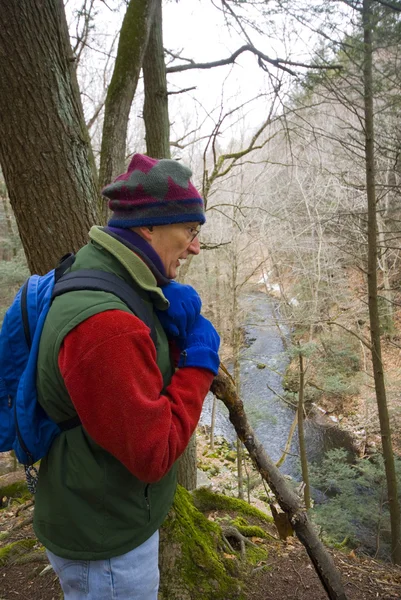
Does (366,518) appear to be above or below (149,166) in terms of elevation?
below

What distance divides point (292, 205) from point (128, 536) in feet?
52.5

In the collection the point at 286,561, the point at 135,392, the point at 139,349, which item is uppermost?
the point at 139,349

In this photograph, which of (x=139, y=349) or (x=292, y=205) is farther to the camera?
(x=292, y=205)

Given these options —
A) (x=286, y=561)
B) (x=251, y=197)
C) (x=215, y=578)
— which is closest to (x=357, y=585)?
(x=286, y=561)

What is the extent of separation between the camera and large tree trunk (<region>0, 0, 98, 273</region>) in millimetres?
1806

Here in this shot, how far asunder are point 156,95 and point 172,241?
3.82m

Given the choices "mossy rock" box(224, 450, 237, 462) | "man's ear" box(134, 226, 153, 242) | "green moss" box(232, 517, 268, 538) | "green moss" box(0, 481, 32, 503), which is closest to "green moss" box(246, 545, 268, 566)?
"green moss" box(232, 517, 268, 538)

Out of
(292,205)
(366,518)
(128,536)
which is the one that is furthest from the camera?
(292,205)

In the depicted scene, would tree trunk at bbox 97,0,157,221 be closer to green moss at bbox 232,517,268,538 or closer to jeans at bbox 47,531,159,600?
jeans at bbox 47,531,159,600

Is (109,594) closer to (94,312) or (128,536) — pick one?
(128,536)

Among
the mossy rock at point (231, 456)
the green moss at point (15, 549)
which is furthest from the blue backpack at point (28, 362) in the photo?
the mossy rock at point (231, 456)

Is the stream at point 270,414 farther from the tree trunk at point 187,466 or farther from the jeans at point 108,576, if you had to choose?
the jeans at point 108,576

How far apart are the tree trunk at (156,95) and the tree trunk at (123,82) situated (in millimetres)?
1233

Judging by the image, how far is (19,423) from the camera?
1172mm
